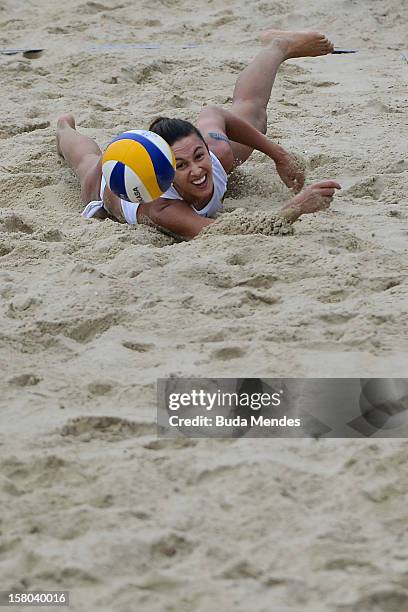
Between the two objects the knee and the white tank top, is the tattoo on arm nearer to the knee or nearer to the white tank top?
the white tank top

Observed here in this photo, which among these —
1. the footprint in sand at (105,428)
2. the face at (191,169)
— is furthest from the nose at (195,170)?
the footprint in sand at (105,428)

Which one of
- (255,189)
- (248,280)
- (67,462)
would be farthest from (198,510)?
(255,189)

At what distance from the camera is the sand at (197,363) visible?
7.09 ft

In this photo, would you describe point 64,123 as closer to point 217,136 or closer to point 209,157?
point 217,136

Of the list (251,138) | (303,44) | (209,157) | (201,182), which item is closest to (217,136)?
(251,138)

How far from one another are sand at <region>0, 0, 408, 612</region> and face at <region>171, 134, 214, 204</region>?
8.9 inches

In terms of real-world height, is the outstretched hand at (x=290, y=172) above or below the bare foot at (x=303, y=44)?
below

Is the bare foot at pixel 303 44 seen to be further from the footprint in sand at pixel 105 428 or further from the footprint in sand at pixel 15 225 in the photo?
the footprint in sand at pixel 105 428

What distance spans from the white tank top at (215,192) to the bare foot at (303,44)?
1.08 m

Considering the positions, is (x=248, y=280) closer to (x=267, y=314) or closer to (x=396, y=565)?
(x=267, y=314)

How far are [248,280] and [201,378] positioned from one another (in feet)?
2.32

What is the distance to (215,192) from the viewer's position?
170 inches

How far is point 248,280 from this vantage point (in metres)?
3.49

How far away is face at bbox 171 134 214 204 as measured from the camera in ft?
13.6
